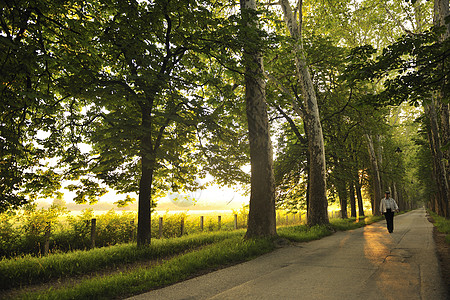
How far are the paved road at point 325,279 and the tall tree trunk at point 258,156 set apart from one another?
196cm

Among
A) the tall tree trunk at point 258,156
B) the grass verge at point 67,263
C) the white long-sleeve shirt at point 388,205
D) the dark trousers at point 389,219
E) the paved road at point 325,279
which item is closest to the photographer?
the paved road at point 325,279

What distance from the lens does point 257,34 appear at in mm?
7891

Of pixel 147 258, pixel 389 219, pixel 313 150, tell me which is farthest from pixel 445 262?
pixel 147 258

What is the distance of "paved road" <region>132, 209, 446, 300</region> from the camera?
3881mm

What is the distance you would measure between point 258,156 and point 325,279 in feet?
16.5

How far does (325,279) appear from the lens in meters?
4.57

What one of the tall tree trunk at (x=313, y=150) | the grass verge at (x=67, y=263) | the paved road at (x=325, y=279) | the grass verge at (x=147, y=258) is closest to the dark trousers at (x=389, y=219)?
the grass verge at (x=147, y=258)

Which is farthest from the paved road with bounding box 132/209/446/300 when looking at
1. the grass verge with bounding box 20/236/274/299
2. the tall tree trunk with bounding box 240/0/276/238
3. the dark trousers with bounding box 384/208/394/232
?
the dark trousers with bounding box 384/208/394/232

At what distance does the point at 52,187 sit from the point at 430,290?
11495 mm

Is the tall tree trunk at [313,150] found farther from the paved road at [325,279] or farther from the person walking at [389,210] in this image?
the paved road at [325,279]

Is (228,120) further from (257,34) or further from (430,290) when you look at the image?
(430,290)

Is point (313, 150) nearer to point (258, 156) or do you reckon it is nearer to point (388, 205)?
point (388, 205)

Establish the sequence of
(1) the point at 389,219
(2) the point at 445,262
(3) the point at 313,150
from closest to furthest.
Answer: (2) the point at 445,262
(1) the point at 389,219
(3) the point at 313,150

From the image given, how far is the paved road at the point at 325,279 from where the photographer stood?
3.88 meters
